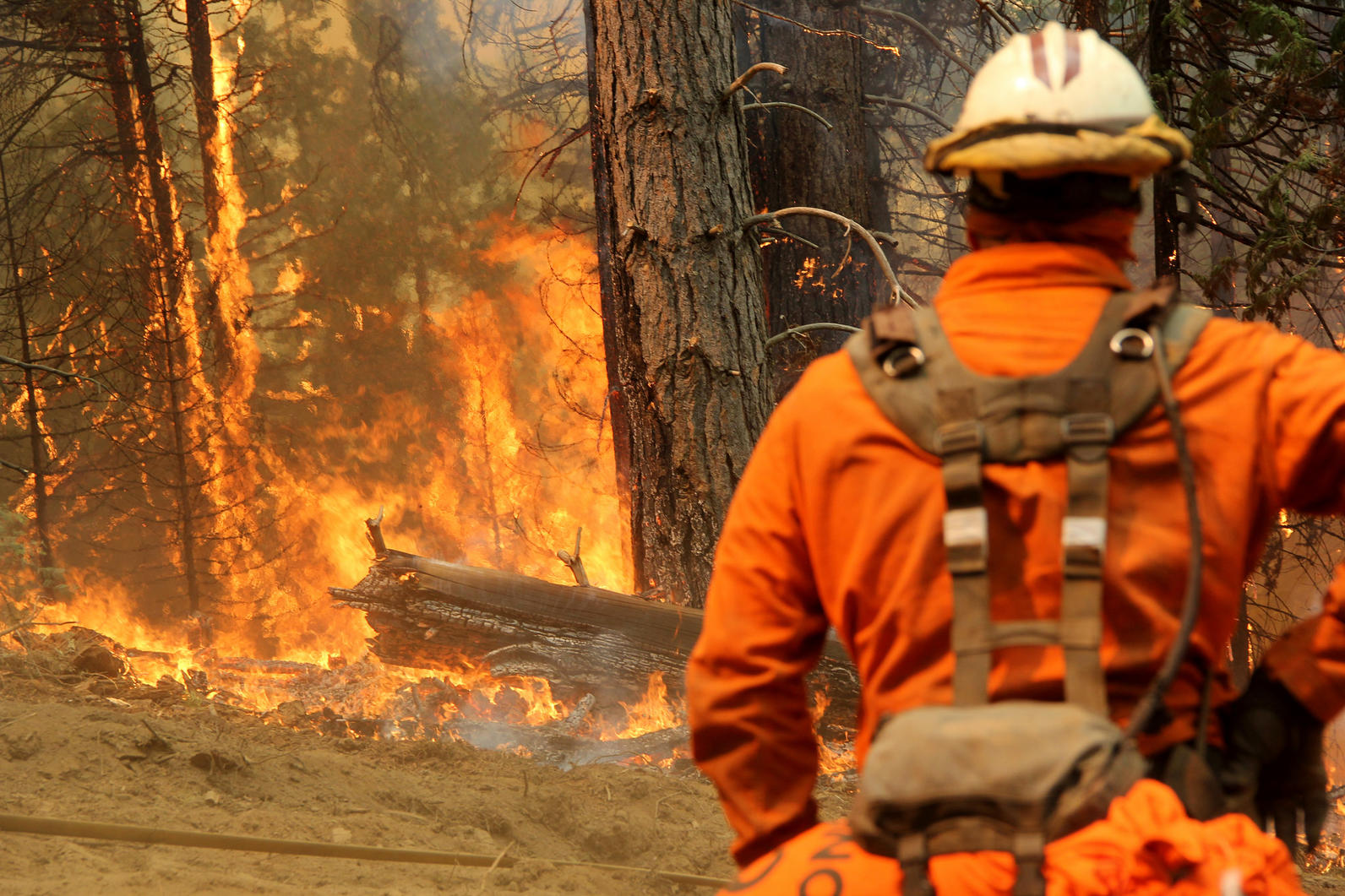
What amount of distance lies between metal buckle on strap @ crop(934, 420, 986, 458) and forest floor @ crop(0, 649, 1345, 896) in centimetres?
305

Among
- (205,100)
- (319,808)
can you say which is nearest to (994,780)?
(319,808)

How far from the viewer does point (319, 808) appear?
15.2 feet

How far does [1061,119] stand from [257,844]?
150 inches

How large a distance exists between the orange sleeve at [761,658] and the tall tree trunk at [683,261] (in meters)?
4.53

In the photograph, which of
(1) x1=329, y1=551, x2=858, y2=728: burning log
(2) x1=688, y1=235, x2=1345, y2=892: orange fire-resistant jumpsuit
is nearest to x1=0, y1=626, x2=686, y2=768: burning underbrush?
(1) x1=329, y1=551, x2=858, y2=728: burning log

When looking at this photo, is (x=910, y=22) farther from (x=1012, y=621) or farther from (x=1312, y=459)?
(x=1012, y=621)

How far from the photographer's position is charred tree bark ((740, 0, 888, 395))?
370 inches

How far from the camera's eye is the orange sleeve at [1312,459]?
1612 millimetres

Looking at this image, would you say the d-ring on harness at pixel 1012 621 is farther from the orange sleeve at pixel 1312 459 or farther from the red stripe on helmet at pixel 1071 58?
the red stripe on helmet at pixel 1071 58

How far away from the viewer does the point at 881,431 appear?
5.48 feet

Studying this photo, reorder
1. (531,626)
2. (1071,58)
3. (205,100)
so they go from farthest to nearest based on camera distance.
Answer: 1. (205,100)
2. (531,626)
3. (1071,58)

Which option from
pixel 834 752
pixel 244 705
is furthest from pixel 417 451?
pixel 834 752

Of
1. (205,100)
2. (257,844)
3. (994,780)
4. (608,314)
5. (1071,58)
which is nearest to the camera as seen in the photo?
(994,780)

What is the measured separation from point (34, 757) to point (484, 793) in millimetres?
1902
